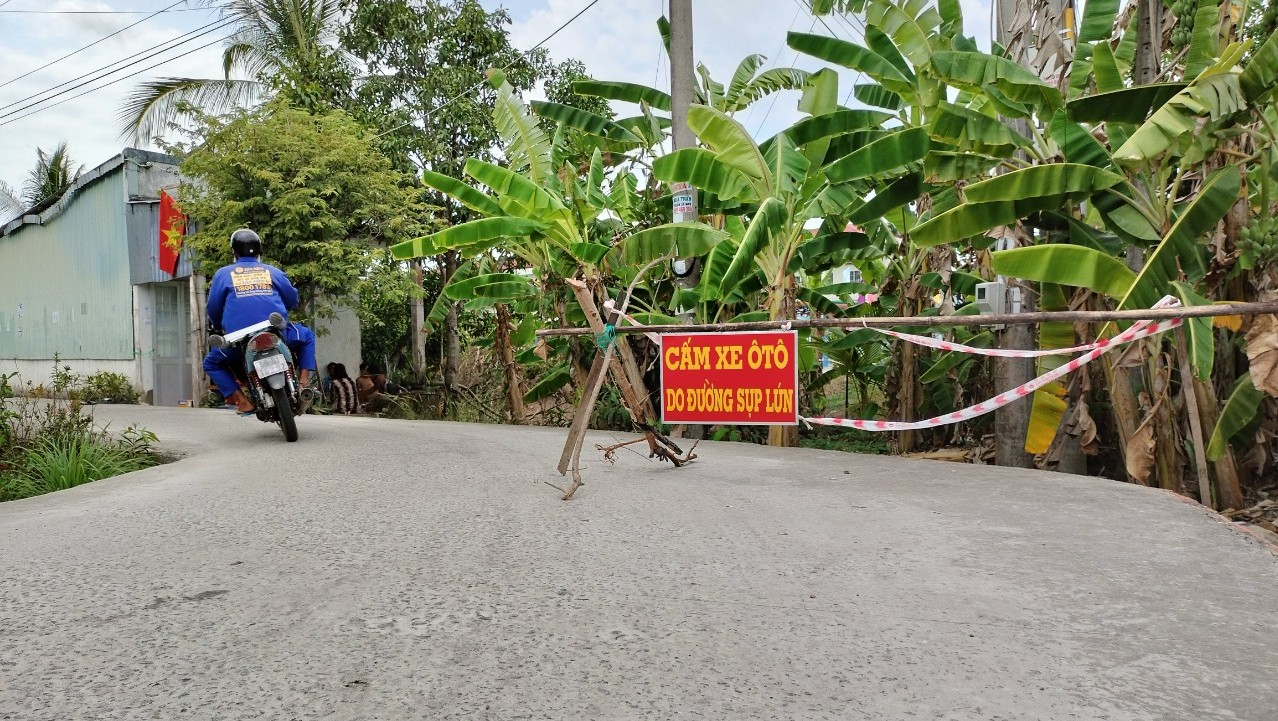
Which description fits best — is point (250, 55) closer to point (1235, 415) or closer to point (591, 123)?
point (591, 123)

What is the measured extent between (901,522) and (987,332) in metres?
4.41

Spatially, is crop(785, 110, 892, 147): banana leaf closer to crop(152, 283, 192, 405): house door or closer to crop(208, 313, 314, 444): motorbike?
crop(208, 313, 314, 444): motorbike

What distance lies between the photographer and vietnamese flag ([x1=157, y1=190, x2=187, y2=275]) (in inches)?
691

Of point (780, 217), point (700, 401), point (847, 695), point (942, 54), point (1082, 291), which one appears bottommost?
point (847, 695)

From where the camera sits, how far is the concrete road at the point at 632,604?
8.68ft

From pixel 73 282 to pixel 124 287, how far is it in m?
3.32

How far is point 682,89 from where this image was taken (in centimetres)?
1024

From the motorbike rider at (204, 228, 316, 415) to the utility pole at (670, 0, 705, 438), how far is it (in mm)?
4076

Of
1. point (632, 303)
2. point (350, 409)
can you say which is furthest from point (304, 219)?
point (632, 303)

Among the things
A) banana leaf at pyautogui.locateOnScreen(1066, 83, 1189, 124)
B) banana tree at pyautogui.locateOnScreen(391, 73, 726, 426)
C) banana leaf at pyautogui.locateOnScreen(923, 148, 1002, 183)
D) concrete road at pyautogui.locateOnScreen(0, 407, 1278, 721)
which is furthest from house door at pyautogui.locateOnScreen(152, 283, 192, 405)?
banana leaf at pyautogui.locateOnScreen(1066, 83, 1189, 124)

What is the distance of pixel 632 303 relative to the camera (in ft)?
37.6

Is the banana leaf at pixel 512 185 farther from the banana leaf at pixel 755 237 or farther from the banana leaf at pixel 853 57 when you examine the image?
the banana leaf at pixel 853 57

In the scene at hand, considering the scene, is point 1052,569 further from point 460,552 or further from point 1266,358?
point 460,552

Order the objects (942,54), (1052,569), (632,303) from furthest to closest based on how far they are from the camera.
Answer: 1. (632,303)
2. (942,54)
3. (1052,569)
